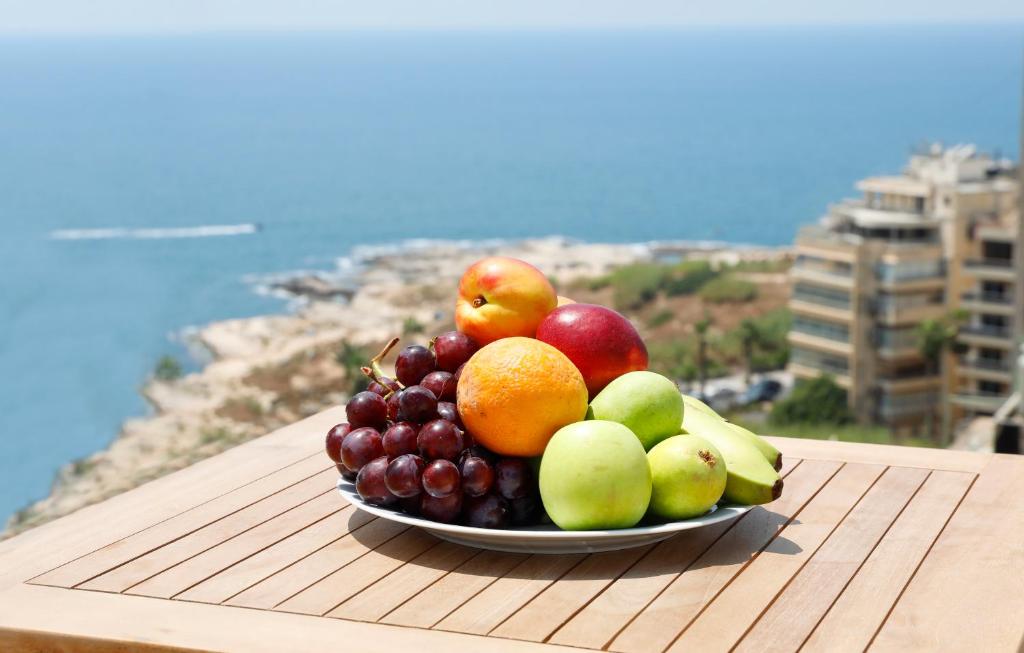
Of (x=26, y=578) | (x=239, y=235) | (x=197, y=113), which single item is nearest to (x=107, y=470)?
(x=26, y=578)

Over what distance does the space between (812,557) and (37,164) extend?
6245 centimetres

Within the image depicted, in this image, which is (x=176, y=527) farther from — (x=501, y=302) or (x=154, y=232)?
(x=154, y=232)

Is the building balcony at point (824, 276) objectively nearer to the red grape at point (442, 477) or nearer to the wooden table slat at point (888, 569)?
the wooden table slat at point (888, 569)

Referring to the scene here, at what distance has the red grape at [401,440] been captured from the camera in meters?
1.46

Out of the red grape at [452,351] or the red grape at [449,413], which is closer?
the red grape at [449,413]

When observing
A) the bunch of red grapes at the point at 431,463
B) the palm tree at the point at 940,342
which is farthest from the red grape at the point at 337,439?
the palm tree at the point at 940,342

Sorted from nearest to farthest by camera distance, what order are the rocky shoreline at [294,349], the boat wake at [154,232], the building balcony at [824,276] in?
the rocky shoreline at [294,349], the building balcony at [824,276], the boat wake at [154,232]

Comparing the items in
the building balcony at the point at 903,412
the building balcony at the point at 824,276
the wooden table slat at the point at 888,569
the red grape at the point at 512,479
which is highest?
the red grape at the point at 512,479

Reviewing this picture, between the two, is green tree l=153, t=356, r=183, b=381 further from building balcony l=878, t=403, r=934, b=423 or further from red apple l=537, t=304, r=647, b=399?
red apple l=537, t=304, r=647, b=399

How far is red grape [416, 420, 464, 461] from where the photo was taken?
1432mm

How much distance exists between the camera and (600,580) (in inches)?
53.5

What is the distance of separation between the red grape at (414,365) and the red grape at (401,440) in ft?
0.41

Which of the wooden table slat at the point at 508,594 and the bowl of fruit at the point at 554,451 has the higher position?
the bowl of fruit at the point at 554,451

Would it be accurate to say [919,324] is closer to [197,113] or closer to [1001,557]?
[1001,557]
